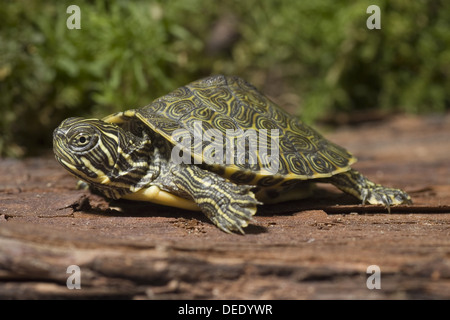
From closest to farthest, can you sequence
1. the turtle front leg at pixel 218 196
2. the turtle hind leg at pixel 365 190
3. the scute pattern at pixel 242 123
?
the turtle front leg at pixel 218 196 < the scute pattern at pixel 242 123 < the turtle hind leg at pixel 365 190

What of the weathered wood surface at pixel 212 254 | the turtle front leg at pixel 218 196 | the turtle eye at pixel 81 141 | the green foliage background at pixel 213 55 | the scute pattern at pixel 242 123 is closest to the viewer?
the weathered wood surface at pixel 212 254

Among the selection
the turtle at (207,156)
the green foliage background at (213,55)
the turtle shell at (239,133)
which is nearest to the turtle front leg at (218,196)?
the turtle at (207,156)

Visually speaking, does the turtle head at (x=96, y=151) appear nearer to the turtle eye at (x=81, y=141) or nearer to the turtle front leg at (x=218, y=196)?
the turtle eye at (x=81, y=141)

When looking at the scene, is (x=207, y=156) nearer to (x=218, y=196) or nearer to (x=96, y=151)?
→ (x=218, y=196)

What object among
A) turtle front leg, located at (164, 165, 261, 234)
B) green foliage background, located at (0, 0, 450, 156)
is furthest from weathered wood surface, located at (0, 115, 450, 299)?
green foliage background, located at (0, 0, 450, 156)

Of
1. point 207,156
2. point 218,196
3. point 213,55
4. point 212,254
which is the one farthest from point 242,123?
point 213,55

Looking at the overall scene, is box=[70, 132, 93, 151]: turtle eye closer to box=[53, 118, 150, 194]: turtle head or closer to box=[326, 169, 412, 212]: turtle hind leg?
box=[53, 118, 150, 194]: turtle head
